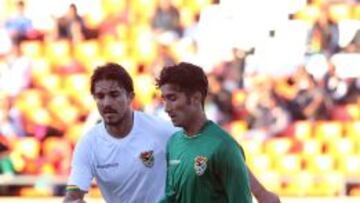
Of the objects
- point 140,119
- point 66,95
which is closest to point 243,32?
point 66,95

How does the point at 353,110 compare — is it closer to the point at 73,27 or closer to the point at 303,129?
the point at 303,129

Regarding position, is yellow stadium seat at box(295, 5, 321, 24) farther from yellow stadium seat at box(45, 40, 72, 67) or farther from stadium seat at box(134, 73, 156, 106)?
yellow stadium seat at box(45, 40, 72, 67)

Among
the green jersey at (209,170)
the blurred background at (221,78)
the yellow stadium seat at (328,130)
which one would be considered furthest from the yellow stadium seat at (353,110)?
the green jersey at (209,170)

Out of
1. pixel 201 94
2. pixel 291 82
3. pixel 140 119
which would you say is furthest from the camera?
pixel 291 82

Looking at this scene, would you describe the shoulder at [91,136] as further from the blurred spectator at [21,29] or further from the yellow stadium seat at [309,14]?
the blurred spectator at [21,29]

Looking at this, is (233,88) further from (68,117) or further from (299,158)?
(68,117)

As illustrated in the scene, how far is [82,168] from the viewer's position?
17.4 ft

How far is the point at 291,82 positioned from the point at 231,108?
73 centimetres

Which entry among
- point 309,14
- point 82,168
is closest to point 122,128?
point 82,168

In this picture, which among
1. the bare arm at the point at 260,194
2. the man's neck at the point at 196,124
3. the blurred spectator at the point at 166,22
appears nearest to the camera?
the man's neck at the point at 196,124

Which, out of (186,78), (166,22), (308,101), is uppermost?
(166,22)

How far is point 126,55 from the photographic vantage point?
39.4 feet

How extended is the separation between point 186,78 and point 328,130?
737cm

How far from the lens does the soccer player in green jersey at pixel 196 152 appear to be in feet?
14.4
